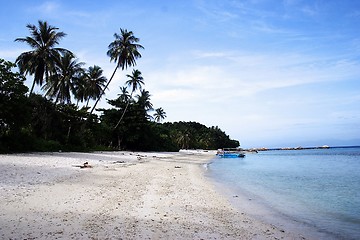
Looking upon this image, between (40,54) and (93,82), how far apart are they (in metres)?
13.9

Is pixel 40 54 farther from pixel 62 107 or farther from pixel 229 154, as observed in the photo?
pixel 229 154

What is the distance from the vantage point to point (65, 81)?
36.1 m

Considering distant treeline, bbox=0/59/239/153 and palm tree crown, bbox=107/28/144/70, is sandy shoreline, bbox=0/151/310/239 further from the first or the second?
palm tree crown, bbox=107/28/144/70

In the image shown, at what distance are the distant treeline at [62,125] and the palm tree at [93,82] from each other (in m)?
4.40

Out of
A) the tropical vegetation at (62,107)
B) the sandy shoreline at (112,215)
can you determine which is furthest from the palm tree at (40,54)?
the sandy shoreline at (112,215)

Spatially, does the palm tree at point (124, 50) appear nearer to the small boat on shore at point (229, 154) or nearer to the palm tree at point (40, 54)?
the palm tree at point (40, 54)

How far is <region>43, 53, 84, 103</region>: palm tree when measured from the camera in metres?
34.5

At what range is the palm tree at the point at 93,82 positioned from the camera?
42594 millimetres

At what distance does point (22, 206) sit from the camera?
623 centimetres

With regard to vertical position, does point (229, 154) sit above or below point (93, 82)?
Answer: below

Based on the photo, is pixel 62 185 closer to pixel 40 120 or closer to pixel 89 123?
pixel 40 120

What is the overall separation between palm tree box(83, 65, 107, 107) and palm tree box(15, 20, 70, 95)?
1172 cm

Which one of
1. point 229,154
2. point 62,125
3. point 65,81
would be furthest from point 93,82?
point 229,154

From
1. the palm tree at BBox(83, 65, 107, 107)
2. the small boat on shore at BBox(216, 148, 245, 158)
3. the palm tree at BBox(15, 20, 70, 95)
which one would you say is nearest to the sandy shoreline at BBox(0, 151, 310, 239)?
the palm tree at BBox(15, 20, 70, 95)
